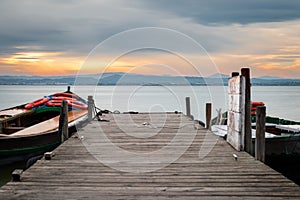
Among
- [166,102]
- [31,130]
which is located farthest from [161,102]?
[31,130]

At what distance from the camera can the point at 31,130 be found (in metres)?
13.1

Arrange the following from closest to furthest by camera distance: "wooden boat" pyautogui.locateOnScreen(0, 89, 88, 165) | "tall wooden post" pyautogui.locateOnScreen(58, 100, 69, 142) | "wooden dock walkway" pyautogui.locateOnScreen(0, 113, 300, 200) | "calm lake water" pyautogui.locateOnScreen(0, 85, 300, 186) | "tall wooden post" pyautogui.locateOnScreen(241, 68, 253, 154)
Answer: "wooden dock walkway" pyautogui.locateOnScreen(0, 113, 300, 200) → "tall wooden post" pyautogui.locateOnScreen(241, 68, 253, 154) → "tall wooden post" pyautogui.locateOnScreen(58, 100, 69, 142) → "wooden boat" pyautogui.locateOnScreen(0, 89, 88, 165) → "calm lake water" pyautogui.locateOnScreen(0, 85, 300, 186)

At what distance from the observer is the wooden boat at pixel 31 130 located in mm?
11383

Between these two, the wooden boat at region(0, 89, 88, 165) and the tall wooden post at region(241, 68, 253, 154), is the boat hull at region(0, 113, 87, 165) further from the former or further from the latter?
the tall wooden post at region(241, 68, 253, 154)

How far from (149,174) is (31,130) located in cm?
810

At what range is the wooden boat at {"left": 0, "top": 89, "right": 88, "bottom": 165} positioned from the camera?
37.3 ft

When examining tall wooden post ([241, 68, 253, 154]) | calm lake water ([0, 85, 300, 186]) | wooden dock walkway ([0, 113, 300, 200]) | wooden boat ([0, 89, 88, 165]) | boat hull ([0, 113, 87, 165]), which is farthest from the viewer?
calm lake water ([0, 85, 300, 186])

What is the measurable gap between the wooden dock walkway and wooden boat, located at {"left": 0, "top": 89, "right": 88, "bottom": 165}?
132 inches

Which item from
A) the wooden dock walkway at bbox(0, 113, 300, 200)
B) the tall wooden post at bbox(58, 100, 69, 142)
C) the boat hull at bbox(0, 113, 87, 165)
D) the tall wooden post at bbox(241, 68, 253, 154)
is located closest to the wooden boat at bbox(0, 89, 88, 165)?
the boat hull at bbox(0, 113, 87, 165)

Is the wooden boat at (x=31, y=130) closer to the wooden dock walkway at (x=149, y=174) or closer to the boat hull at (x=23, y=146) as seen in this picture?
the boat hull at (x=23, y=146)

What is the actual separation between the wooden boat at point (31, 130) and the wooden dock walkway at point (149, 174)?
3.35m

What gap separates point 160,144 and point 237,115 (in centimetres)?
189

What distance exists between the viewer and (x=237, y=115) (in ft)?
26.2

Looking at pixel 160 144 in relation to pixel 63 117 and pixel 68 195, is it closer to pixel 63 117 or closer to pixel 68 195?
pixel 63 117
